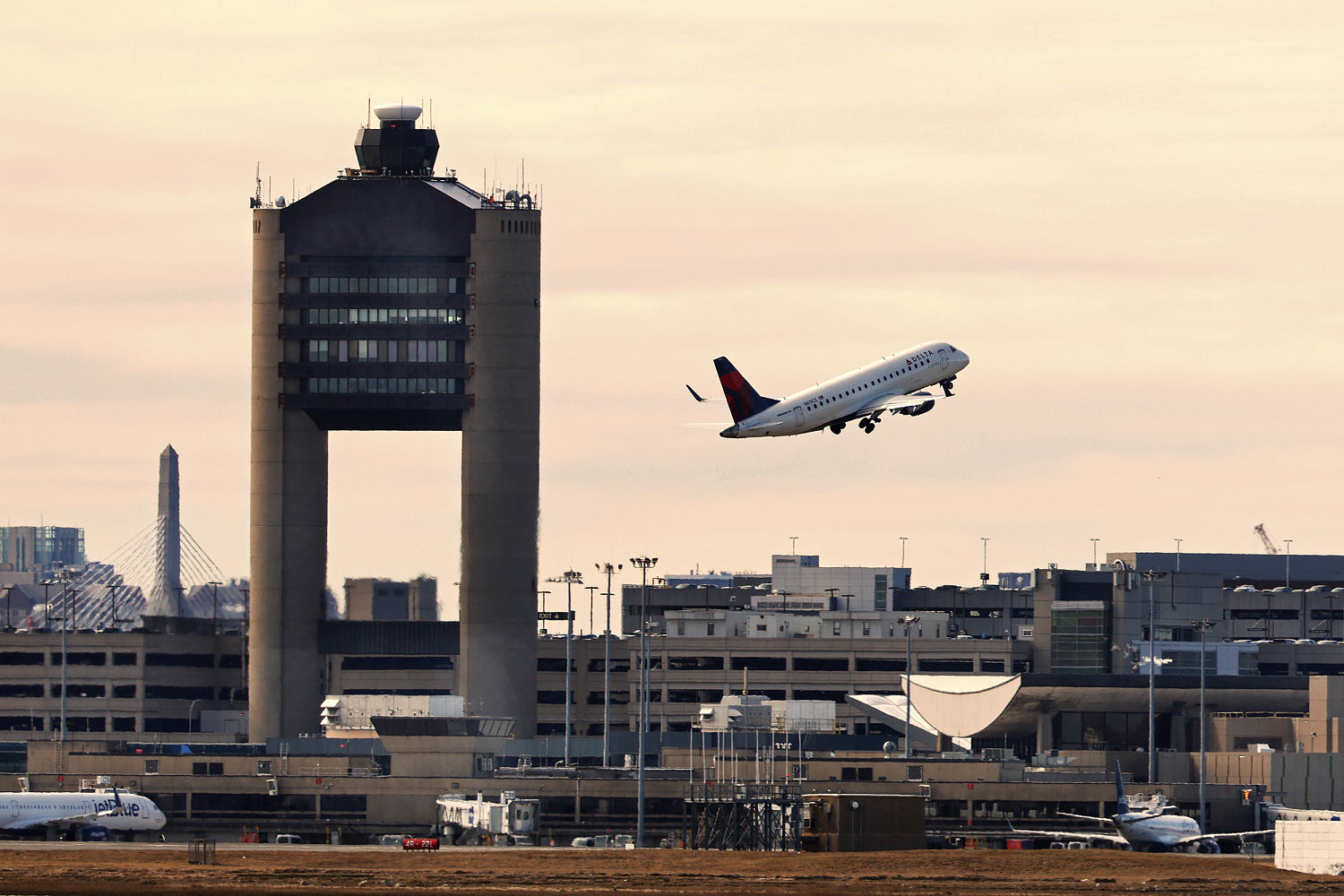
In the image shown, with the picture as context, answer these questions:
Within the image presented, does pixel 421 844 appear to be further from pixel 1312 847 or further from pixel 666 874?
pixel 1312 847

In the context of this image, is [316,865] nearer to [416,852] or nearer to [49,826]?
[416,852]

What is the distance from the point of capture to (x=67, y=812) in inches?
7613

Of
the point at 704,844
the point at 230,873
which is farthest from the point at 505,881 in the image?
the point at 704,844

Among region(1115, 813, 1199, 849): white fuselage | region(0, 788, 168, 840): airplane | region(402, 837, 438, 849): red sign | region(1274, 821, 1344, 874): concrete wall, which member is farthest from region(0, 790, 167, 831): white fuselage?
region(1274, 821, 1344, 874): concrete wall

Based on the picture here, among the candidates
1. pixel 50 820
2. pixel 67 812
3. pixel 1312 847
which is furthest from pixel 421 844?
pixel 1312 847

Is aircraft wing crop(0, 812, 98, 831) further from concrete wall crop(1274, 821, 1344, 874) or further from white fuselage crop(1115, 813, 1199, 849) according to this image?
concrete wall crop(1274, 821, 1344, 874)

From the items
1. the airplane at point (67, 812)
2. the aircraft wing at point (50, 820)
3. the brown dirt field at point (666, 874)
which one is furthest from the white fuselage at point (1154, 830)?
the aircraft wing at point (50, 820)

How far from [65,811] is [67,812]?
18 cm

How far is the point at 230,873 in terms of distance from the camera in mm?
148250

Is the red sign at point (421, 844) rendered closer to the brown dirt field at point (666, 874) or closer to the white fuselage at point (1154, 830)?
the brown dirt field at point (666, 874)

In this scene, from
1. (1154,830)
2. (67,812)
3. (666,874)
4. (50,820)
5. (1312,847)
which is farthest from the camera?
(1154,830)

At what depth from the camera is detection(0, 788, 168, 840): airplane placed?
19012 cm

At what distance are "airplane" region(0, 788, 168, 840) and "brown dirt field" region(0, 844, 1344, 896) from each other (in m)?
19.7

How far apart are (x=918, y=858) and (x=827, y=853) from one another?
19.1 ft
